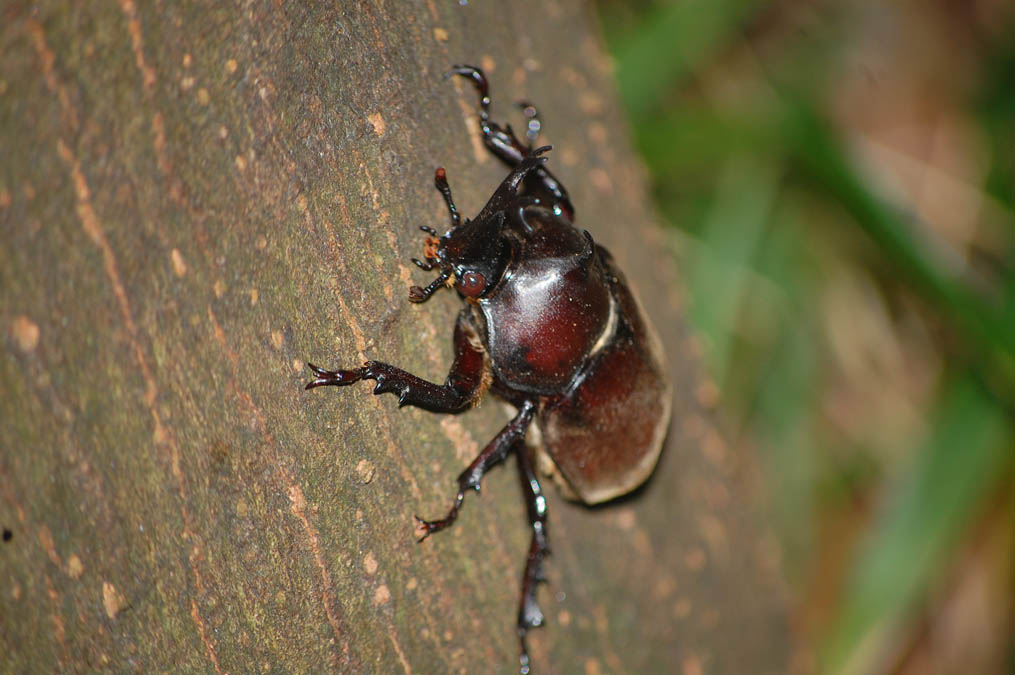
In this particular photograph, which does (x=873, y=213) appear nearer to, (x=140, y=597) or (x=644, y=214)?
(x=644, y=214)

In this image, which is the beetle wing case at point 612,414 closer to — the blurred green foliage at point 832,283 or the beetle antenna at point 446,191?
the beetle antenna at point 446,191

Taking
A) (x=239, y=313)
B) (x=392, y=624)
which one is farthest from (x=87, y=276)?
(x=392, y=624)

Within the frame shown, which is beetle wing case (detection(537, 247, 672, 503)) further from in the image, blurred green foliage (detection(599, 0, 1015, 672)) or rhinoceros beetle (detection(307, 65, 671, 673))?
blurred green foliage (detection(599, 0, 1015, 672))

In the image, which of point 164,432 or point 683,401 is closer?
point 164,432

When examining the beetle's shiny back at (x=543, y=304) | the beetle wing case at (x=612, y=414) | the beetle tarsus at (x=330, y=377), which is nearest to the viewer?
the beetle tarsus at (x=330, y=377)

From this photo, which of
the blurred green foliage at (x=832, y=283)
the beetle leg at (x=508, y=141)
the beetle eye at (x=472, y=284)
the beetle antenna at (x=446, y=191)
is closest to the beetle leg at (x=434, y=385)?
the beetle eye at (x=472, y=284)
